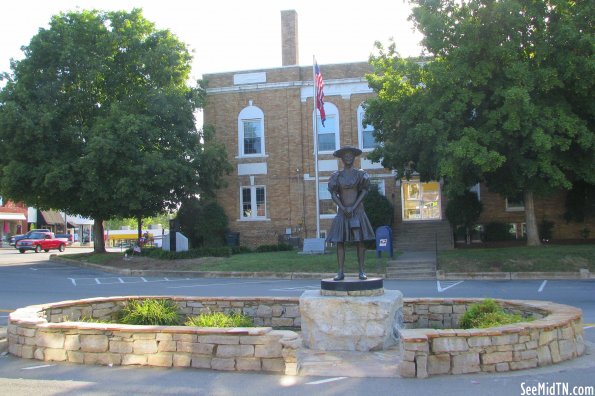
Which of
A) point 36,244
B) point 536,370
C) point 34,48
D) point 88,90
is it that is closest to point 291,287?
point 536,370

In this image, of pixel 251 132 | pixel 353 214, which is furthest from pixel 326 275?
pixel 251 132

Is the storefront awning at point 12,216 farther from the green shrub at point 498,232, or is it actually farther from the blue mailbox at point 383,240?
the green shrub at point 498,232

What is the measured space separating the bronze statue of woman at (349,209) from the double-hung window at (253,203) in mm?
21789

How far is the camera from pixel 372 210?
27.0 metres

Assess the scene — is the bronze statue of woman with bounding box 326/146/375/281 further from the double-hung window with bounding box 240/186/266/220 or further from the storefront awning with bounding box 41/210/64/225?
the storefront awning with bounding box 41/210/64/225

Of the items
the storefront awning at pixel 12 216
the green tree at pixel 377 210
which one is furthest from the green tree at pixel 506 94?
the storefront awning at pixel 12 216

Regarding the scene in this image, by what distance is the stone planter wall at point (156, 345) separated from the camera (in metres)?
6.84

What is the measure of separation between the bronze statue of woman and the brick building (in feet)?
66.3

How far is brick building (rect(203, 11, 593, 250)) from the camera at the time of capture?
29969 millimetres

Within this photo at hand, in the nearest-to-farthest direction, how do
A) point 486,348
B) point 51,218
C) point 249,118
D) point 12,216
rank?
point 486,348, point 249,118, point 12,216, point 51,218

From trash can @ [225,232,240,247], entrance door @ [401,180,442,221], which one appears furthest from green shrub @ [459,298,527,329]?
trash can @ [225,232,240,247]

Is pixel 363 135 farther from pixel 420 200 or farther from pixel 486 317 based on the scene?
pixel 486 317

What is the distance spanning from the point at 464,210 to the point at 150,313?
20.3 m

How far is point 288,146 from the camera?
30.9 meters
